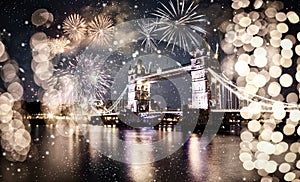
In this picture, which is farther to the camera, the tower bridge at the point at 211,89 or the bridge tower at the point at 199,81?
the bridge tower at the point at 199,81

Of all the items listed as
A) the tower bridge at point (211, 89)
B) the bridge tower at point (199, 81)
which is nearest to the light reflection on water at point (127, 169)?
the tower bridge at point (211, 89)

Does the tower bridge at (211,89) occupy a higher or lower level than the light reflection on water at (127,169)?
higher

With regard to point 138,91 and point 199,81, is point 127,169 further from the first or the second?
point 138,91

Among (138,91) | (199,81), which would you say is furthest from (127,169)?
(138,91)

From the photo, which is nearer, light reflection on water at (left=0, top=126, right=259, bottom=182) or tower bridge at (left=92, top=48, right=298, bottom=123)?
light reflection on water at (left=0, top=126, right=259, bottom=182)

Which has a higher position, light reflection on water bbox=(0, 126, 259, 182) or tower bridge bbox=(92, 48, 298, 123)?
tower bridge bbox=(92, 48, 298, 123)

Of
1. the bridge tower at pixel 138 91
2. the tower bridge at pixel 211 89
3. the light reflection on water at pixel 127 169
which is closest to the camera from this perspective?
the light reflection on water at pixel 127 169

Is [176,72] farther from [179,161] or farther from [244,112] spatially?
[179,161]

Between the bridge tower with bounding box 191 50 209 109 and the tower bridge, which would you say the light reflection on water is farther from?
the bridge tower with bounding box 191 50 209 109

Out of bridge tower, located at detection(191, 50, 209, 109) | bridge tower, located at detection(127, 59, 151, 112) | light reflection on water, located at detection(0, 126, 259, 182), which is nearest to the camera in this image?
light reflection on water, located at detection(0, 126, 259, 182)

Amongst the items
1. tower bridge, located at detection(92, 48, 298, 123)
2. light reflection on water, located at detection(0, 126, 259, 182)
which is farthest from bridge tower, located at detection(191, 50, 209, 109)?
light reflection on water, located at detection(0, 126, 259, 182)

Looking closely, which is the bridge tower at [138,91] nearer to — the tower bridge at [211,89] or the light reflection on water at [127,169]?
the tower bridge at [211,89]

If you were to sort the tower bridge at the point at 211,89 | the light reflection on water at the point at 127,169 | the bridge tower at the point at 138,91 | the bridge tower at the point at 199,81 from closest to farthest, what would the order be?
the light reflection on water at the point at 127,169, the tower bridge at the point at 211,89, the bridge tower at the point at 199,81, the bridge tower at the point at 138,91
